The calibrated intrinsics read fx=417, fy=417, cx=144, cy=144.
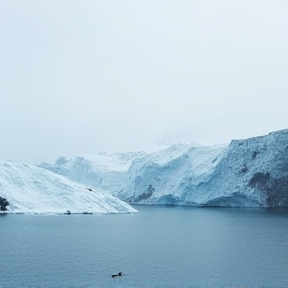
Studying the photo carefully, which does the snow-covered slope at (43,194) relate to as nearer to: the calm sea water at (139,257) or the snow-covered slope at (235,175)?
the calm sea water at (139,257)

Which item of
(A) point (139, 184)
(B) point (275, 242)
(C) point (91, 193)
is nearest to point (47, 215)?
(C) point (91, 193)

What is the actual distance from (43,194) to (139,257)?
50.5 m

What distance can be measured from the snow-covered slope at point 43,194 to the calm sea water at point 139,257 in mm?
20286

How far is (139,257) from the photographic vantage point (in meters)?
39.8

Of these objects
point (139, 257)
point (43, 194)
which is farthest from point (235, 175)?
point (139, 257)

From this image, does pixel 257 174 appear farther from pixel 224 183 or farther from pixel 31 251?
pixel 31 251

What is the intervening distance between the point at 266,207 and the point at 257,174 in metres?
10.5

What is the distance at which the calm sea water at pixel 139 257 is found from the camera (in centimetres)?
3072

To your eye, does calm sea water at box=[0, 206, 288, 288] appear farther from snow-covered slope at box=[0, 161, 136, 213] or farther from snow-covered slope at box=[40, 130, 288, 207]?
snow-covered slope at box=[40, 130, 288, 207]

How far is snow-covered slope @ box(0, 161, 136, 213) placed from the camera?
3187 inches

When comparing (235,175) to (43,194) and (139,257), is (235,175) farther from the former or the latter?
(139,257)

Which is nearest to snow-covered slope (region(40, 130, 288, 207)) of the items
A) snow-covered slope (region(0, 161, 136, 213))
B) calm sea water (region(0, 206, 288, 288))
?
snow-covered slope (region(0, 161, 136, 213))

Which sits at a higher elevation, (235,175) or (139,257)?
(235,175)

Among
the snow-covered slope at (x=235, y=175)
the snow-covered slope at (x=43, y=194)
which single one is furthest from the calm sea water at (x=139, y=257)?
the snow-covered slope at (x=235, y=175)
